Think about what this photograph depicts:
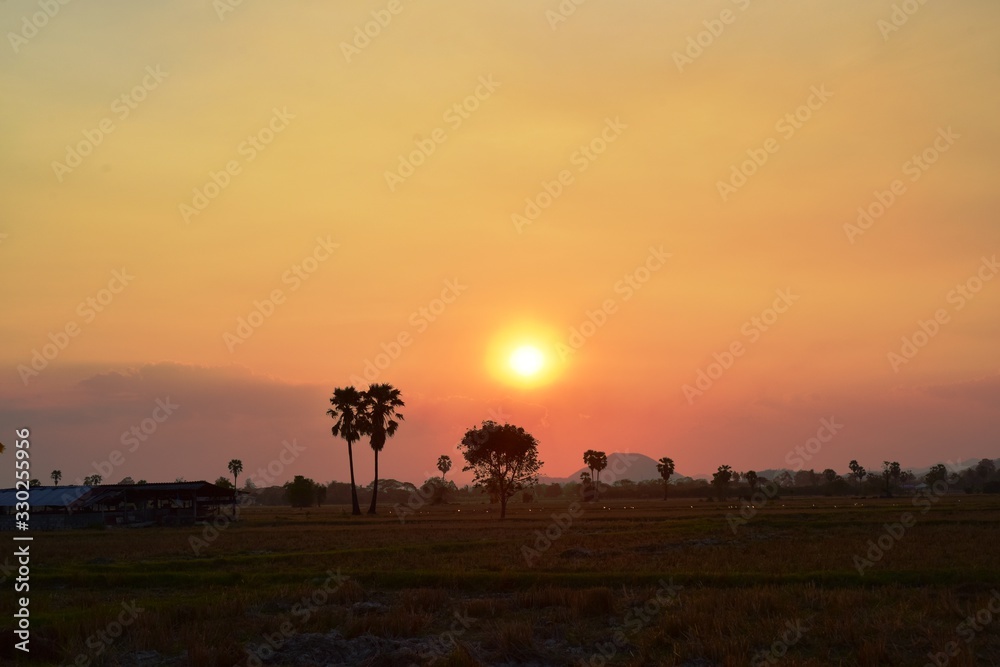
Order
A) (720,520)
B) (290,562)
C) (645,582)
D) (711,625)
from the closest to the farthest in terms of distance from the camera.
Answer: (711,625), (645,582), (290,562), (720,520)

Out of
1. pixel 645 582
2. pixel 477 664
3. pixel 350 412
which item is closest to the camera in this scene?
pixel 477 664

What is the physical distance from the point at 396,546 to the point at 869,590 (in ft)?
87.4

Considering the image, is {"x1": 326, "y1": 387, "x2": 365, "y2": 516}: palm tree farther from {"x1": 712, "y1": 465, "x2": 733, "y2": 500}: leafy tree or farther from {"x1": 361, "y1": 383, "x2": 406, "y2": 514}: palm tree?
{"x1": 712, "y1": 465, "x2": 733, "y2": 500}: leafy tree

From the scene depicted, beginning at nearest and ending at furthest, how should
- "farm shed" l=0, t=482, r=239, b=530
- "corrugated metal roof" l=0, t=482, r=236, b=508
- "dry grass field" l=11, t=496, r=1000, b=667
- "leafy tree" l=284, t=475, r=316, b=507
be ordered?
1. "dry grass field" l=11, t=496, r=1000, b=667
2. "farm shed" l=0, t=482, r=239, b=530
3. "corrugated metal roof" l=0, t=482, r=236, b=508
4. "leafy tree" l=284, t=475, r=316, b=507

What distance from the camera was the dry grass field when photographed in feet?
67.4

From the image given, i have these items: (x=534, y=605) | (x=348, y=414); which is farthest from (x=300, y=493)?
(x=534, y=605)

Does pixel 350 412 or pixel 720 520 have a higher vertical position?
pixel 350 412

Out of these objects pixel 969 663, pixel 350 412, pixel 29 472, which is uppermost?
pixel 350 412

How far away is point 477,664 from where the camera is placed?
19547 mm

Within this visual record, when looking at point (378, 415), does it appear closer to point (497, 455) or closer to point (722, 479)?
point (497, 455)

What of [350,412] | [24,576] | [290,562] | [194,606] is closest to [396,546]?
[290,562]

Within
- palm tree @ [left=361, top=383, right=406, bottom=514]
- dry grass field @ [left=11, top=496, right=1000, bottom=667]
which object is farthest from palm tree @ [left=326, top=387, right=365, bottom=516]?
dry grass field @ [left=11, top=496, right=1000, bottom=667]

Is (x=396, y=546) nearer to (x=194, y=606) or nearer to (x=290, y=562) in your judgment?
(x=290, y=562)

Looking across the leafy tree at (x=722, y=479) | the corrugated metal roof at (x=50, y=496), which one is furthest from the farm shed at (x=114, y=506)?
the leafy tree at (x=722, y=479)
